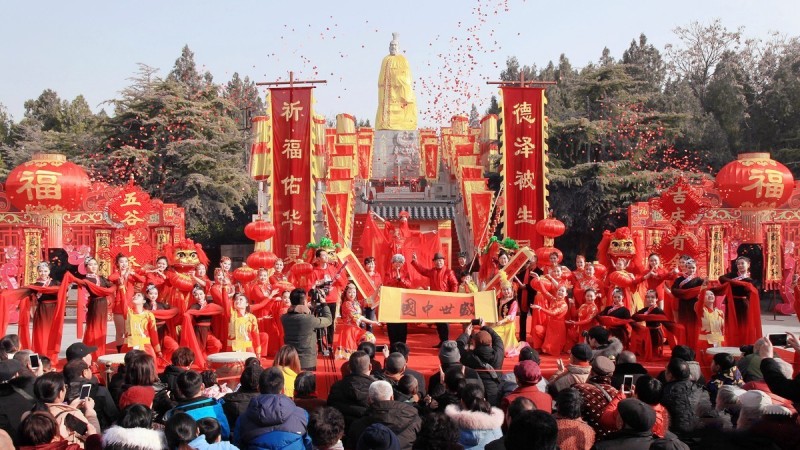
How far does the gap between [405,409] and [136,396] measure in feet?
4.84

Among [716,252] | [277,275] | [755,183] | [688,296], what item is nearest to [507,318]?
[688,296]

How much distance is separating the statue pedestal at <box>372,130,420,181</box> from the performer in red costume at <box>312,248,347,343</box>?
12.3 meters

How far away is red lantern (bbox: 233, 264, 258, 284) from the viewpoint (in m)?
9.98

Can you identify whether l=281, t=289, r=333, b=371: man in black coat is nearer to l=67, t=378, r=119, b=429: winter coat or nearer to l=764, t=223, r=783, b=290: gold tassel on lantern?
l=67, t=378, r=119, b=429: winter coat

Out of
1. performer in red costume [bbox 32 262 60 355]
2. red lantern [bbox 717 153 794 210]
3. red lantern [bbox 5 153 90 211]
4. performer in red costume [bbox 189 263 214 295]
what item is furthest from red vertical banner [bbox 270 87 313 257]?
red lantern [bbox 717 153 794 210]

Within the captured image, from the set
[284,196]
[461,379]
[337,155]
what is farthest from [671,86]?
[461,379]

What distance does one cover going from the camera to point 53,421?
3.49 meters

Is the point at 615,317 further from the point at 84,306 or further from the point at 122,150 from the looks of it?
the point at 122,150

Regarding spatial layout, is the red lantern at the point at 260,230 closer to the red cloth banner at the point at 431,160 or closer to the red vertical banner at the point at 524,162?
the red vertical banner at the point at 524,162

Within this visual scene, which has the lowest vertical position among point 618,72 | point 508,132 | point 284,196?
point 284,196

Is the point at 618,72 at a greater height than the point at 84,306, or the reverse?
the point at 618,72

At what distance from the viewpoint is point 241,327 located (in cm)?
875

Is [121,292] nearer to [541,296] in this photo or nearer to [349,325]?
[349,325]

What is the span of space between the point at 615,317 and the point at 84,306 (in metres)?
6.16
